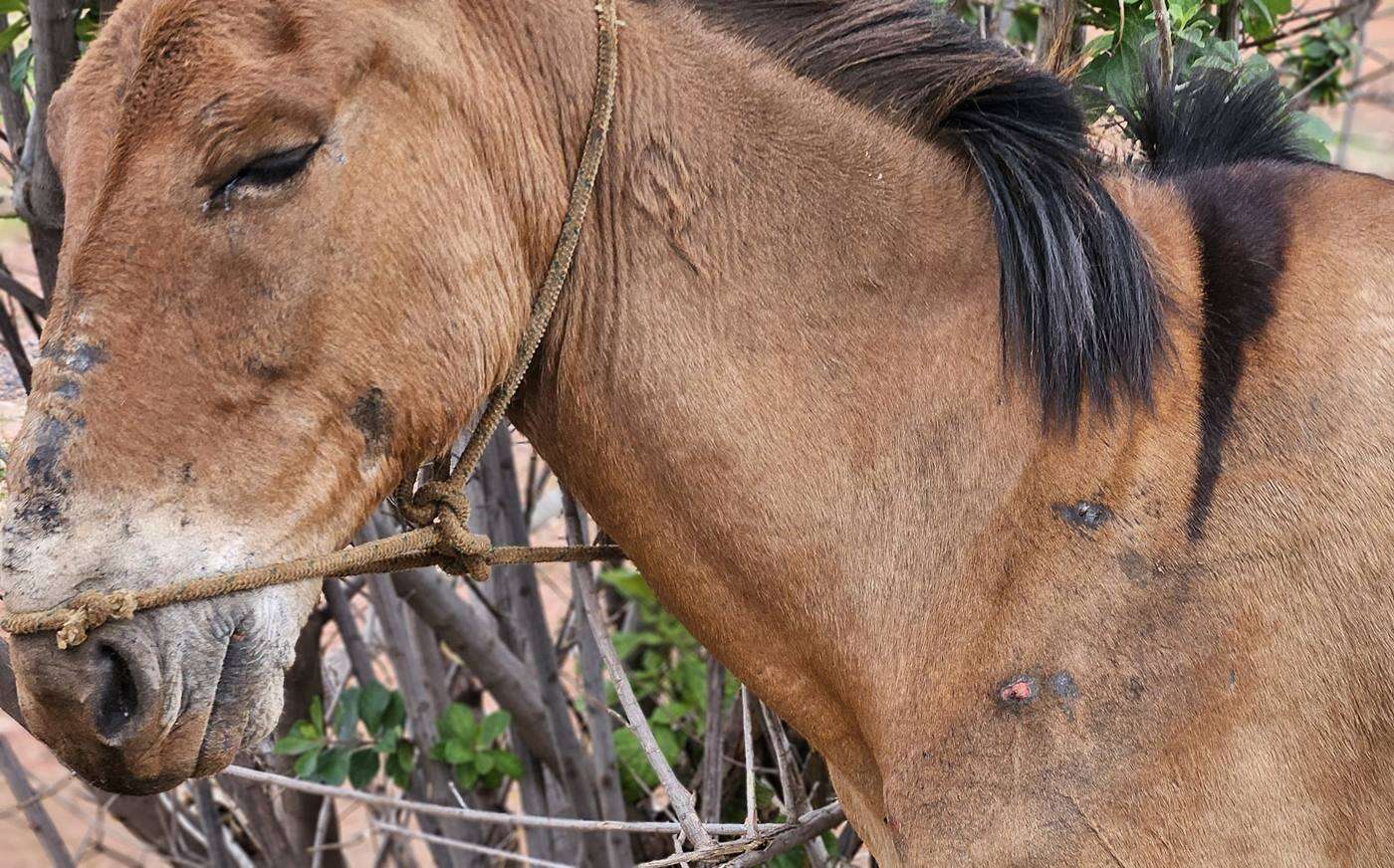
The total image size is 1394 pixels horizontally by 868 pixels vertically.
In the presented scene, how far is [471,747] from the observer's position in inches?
145

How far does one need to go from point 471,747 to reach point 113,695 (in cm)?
200

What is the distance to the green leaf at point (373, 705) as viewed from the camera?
3652 mm

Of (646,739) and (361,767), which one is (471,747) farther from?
(646,739)

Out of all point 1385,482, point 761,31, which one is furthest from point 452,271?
point 1385,482

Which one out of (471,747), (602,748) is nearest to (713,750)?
(602,748)

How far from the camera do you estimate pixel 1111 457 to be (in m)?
1.93

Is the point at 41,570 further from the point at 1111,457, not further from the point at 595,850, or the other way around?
the point at 595,850

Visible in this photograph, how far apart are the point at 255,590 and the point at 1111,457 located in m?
1.19

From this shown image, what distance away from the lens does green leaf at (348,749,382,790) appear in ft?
11.8

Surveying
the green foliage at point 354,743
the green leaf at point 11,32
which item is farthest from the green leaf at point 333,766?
the green leaf at point 11,32

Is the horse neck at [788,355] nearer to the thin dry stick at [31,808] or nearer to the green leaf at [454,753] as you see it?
the green leaf at [454,753]

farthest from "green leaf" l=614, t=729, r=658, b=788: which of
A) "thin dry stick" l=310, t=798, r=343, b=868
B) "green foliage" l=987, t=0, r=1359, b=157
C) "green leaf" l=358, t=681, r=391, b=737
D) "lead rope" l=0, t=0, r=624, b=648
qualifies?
"green foliage" l=987, t=0, r=1359, b=157

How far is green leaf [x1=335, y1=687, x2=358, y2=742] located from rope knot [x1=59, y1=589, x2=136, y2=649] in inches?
81.8

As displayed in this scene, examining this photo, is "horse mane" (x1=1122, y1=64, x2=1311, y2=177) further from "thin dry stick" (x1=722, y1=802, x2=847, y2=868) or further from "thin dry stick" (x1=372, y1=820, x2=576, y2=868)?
"thin dry stick" (x1=372, y1=820, x2=576, y2=868)
